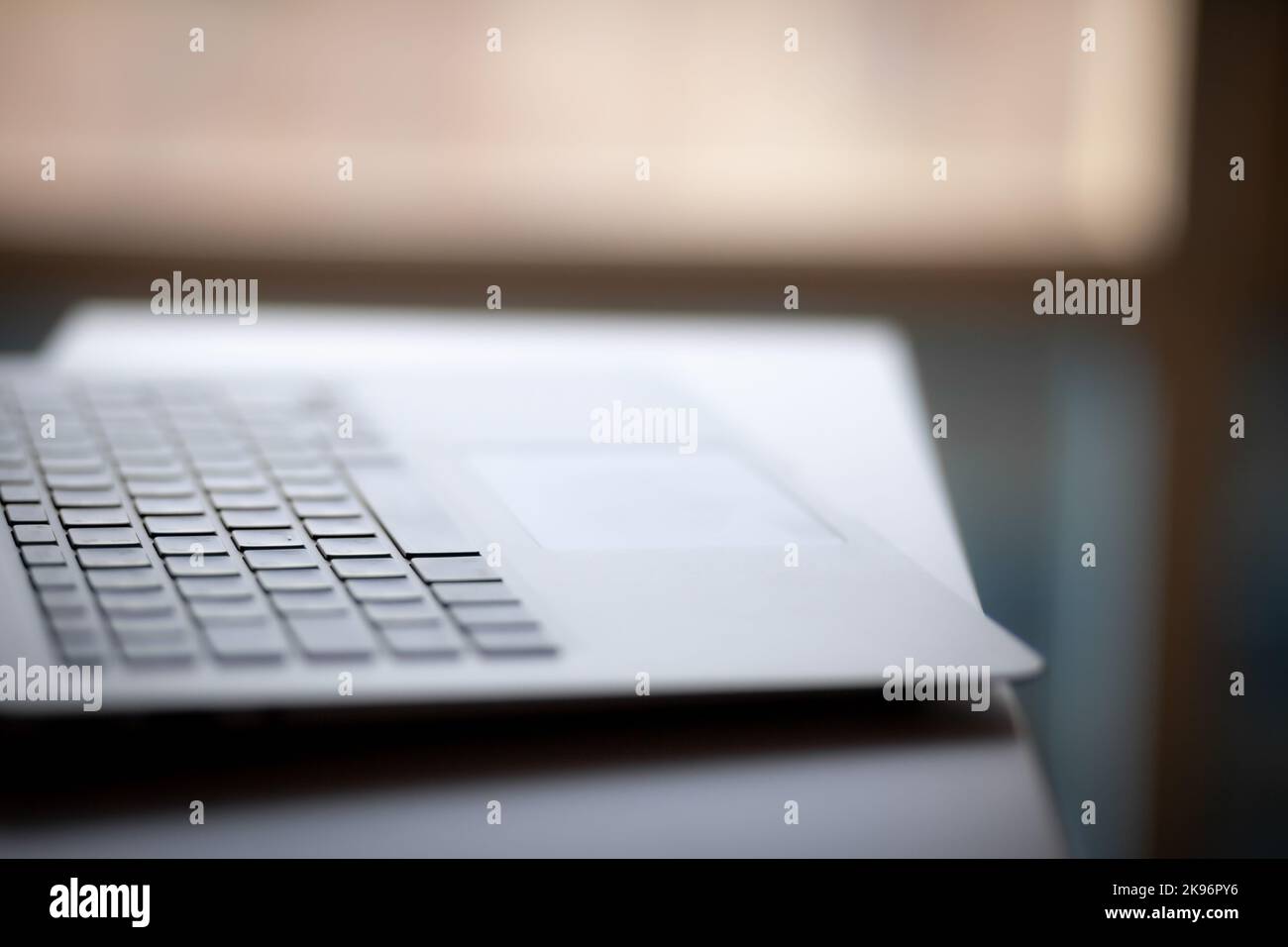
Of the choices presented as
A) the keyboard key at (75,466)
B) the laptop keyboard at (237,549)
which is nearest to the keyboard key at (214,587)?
the laptop keyboard at (237,549)

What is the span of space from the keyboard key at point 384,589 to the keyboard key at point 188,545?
5cm

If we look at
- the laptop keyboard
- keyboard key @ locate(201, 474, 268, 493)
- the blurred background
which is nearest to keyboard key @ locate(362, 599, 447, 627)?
the laptop keyboard

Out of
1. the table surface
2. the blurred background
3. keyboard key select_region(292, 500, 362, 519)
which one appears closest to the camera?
the table surface

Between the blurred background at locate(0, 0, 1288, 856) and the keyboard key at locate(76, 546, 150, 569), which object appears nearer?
the keyboard key at locate(76, 546, 150, 569)

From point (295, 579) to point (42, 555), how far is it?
0.07 meters

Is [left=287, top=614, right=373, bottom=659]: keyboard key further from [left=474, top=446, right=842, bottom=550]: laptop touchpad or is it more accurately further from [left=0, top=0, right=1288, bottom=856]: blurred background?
[left=0, top=0, right=1288, bottom=856]: blurred background

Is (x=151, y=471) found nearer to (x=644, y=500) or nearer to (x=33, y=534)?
(x=33, y=534)

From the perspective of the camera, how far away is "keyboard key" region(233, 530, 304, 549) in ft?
1.01

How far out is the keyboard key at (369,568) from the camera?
11.5 inches

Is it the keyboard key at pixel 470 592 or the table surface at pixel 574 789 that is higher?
the keyboard key at pixel 470 592

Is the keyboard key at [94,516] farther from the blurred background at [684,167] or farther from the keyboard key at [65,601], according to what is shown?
the blurred background at [684,167]

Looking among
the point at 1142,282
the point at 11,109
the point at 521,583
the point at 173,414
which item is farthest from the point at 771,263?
the point at 521,583

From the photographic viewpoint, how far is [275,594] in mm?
278

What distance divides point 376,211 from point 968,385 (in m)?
0.77
